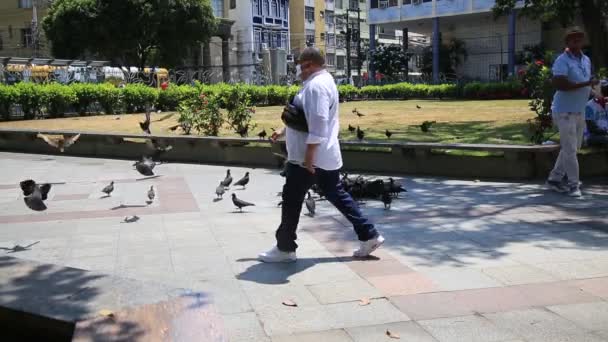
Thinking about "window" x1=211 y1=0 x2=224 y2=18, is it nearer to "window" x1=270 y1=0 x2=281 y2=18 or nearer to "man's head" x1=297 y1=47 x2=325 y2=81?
"window" x1=270 y1=0 x2=281 y2=18

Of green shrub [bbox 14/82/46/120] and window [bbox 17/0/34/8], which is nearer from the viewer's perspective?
green shrub [bbox 14/82/46/120]

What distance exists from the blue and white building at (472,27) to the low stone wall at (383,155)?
31511 millimetres

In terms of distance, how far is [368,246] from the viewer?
502cm

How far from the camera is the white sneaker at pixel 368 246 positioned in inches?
196

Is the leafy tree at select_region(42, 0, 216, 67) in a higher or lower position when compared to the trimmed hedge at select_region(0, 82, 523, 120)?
higher

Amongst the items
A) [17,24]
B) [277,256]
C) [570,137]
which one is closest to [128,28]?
[17,24]

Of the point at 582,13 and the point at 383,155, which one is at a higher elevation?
the point at 582,13

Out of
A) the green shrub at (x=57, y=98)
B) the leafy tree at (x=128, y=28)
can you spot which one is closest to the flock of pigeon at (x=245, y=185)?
the green shrub at (x=57, y=98)

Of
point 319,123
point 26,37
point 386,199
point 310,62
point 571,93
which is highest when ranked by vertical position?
point 26,37

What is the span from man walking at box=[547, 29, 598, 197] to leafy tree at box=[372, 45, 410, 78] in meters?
39.2

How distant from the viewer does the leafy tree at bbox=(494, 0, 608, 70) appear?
492 inches

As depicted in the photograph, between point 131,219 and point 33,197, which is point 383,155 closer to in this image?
point 131,219

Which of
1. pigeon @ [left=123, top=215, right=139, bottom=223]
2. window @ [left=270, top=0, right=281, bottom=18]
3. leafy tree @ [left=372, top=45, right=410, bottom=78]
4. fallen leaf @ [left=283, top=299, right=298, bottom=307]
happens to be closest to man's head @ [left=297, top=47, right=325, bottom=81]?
fallen leaf @ [left=283, top=299, right=298, bottom=307]

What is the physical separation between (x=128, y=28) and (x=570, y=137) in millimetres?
37711
